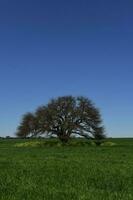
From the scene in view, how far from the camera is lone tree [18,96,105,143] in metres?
89.2

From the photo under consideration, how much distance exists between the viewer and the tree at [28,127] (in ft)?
302

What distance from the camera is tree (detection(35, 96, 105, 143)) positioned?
89250mm

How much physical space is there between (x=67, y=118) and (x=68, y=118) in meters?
0.18

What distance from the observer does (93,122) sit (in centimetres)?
9025

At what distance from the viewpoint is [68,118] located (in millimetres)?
89625

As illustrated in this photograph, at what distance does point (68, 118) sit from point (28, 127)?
941 centimetres

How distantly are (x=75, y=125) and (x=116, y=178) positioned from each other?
66.1 m

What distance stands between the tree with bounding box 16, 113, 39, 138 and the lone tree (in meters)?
1.41

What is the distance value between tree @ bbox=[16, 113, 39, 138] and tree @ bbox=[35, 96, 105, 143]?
223 cm

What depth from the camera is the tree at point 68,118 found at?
89.2 metres

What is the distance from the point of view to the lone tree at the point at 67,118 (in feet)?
293

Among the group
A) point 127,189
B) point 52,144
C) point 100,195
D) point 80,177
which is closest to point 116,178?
point 80,177

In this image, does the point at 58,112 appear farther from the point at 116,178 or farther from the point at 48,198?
the point at 48,198

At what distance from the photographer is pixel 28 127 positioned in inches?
3740
